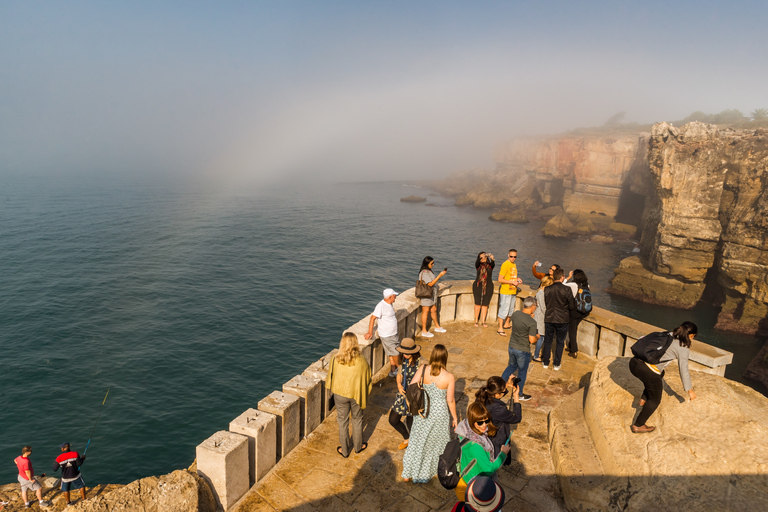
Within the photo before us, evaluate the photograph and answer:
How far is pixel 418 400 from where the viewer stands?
532 centimetres

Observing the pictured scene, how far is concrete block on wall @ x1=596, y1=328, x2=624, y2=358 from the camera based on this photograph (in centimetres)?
935

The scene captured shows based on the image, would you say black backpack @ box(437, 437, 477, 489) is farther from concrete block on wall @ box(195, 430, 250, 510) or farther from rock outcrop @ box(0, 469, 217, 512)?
rock outcrop @ box(0, 469, 217, 512)

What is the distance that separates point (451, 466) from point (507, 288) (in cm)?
637

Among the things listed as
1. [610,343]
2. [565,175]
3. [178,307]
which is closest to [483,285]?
[610,343]

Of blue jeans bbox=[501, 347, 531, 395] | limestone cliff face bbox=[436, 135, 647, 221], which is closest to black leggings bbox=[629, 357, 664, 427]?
blue jeans bbox=[501, 347, 531, 395]

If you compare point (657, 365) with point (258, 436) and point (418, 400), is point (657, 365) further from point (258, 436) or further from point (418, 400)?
point (258, 436)

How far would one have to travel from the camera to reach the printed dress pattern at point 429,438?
5.37 m

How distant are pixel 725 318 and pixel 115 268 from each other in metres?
50.9

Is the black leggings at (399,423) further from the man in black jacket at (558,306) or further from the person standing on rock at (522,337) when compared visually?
the man in black jacket at (558,306)

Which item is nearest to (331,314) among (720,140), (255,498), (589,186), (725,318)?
(255,498)

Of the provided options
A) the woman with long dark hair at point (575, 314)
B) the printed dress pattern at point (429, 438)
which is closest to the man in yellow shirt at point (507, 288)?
the woman with long dark hair at point (575, 314)

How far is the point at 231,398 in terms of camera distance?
20078 mm

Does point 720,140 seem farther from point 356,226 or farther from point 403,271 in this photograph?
point 356,226

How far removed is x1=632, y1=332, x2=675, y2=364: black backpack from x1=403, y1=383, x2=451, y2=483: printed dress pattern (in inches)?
102
